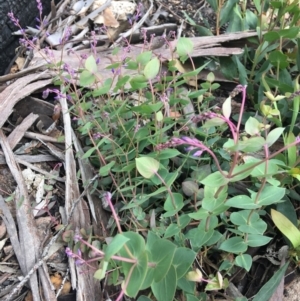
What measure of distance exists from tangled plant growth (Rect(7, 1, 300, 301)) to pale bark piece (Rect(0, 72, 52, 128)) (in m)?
0.21

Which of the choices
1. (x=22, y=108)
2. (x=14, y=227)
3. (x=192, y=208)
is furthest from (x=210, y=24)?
(x=14, y=227)

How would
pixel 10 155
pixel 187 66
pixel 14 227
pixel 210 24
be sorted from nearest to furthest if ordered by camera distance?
1. pixel 14 227
2. pixel 10 155
3. pixel 187 66
4. pixel 210 24

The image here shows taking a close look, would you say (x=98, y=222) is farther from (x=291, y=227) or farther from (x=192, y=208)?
(x=291, y=227)

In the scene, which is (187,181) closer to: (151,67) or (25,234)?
(151,67)

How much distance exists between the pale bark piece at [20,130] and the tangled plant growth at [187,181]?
19cm

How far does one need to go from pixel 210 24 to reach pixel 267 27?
0.33m

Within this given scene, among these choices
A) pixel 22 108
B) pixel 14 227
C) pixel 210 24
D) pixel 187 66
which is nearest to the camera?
Answer: pixel 14 227

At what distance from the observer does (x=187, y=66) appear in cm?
158

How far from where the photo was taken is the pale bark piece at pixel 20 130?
1.38m

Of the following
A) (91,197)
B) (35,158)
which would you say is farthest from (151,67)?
(35,158)

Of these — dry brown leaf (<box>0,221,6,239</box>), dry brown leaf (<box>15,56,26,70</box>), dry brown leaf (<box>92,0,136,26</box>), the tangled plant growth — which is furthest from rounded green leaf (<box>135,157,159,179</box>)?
dry brown leaf (<box>92,0,136,26</box>)

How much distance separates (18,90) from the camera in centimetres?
145

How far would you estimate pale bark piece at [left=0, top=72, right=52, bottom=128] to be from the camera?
1.40 metres

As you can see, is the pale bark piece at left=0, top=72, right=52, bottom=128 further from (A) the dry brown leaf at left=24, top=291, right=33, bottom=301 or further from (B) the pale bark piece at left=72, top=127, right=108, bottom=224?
(A) the dry brown leaf at left=24, top=291, right=33, bottom=301
